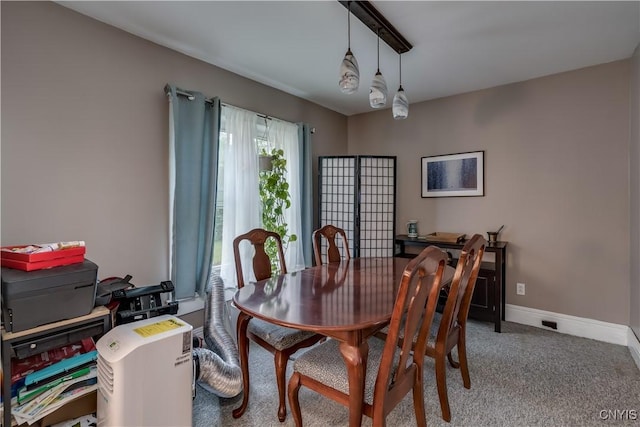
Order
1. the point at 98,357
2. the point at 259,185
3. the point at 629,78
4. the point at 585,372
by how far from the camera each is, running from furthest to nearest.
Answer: the point at 259,185 < the point at 629,78 < the point at 585,372 < the point at 98,357

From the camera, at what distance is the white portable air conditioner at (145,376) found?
140cm

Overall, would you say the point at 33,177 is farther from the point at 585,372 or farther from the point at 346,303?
the point at 585,372

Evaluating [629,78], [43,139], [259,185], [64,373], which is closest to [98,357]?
[64,373]

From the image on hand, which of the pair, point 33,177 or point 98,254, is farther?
point 98,254

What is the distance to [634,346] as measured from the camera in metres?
2.46

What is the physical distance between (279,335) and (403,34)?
2.19 metres

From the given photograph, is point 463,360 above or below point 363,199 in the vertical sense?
below

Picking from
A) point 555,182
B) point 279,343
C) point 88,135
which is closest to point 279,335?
point 279,343

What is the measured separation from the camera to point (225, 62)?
Answer: 2.74 meters

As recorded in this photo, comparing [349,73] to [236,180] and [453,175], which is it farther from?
[453,175]

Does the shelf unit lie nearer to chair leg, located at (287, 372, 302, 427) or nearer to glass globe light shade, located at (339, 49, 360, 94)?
chair leg, located at (287, 372, 302, 427)

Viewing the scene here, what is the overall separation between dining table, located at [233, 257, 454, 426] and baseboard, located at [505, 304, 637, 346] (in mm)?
1671

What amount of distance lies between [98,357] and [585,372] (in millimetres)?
3056

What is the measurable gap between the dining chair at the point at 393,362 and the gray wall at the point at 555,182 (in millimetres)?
2262
